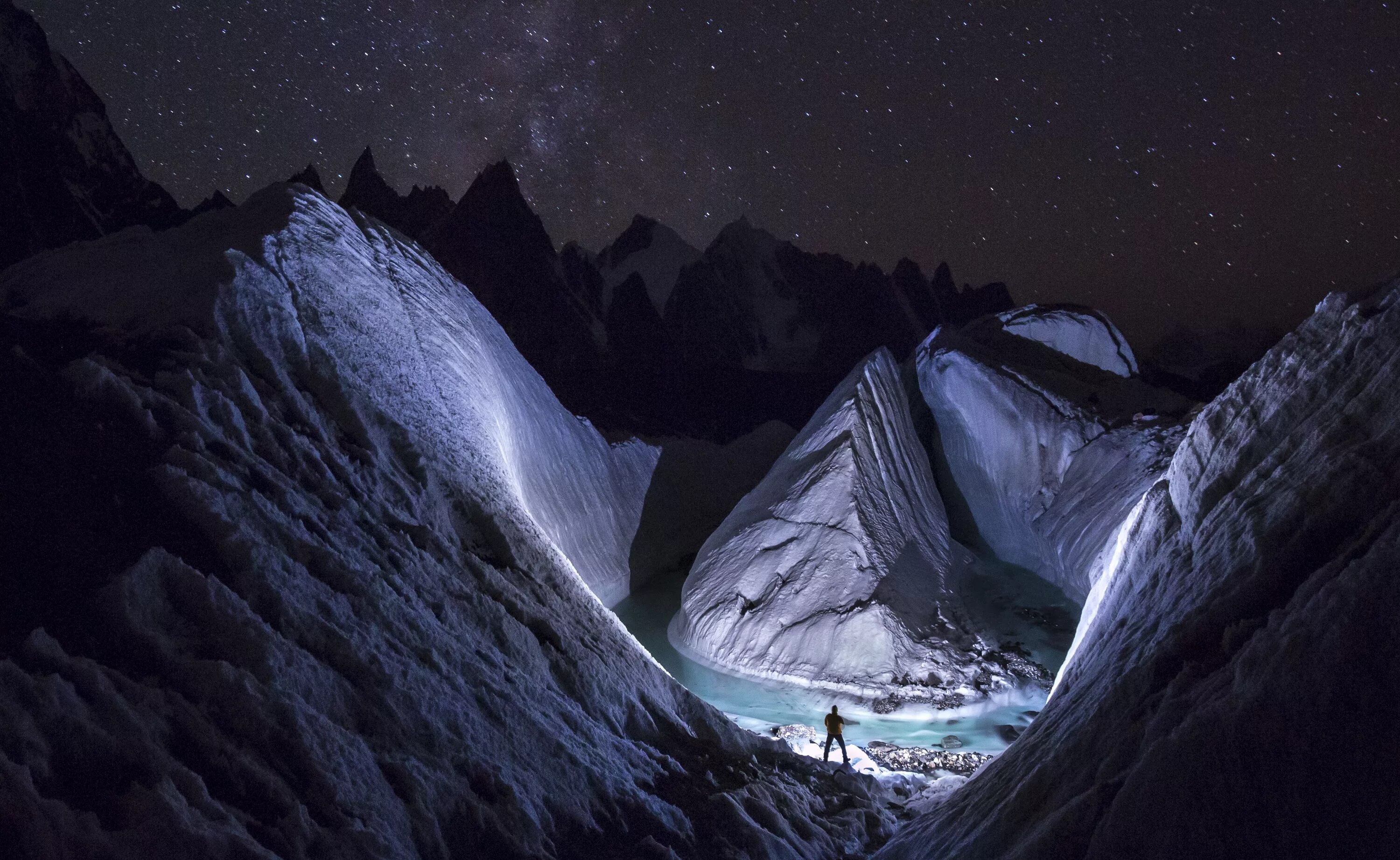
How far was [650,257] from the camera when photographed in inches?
2643

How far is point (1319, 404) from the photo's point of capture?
13.8ft

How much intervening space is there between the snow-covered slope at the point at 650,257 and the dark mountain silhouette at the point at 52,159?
3453 cm

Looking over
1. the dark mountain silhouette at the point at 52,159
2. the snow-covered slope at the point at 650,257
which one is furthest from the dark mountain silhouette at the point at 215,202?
the snow-covered slope at the point at 650,257

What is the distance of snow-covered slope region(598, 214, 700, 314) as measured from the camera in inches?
2542

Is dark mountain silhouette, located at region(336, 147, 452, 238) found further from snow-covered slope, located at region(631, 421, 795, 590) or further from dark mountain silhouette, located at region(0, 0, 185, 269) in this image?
snow-covered slope, located at region(631, 421, 795, 590)

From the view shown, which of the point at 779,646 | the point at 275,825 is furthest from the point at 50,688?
the point at 779,646

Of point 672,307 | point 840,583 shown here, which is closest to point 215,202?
point 672,307

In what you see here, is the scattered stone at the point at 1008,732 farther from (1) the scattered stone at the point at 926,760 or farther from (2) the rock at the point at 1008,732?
(1) the scattered stone at the point at 926,760

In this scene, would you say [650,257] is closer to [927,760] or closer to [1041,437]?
[1041,437]

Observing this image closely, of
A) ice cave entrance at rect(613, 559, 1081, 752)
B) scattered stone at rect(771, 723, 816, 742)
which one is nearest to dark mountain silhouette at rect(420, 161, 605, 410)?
ice cave entrance at rect(613, 559, 1081, 752)

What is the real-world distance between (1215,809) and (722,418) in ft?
144

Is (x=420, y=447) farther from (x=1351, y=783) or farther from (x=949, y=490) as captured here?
(x=949, y=490)

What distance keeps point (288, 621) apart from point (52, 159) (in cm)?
4007

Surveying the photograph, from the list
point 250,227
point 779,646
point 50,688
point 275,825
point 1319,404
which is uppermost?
point 250,227
